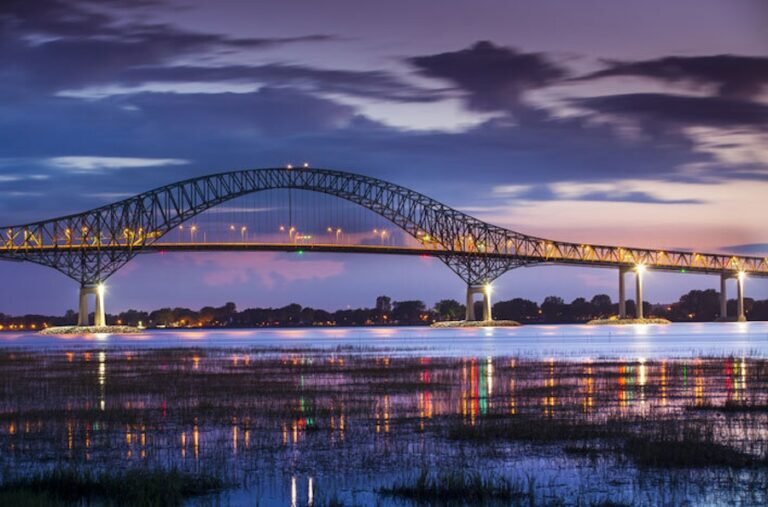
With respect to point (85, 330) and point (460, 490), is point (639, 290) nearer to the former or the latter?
point (85, 330)

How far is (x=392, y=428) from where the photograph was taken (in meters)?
20.7

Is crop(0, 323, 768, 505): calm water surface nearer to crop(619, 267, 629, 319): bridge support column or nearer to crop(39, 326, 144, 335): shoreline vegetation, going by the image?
crop(39, 326, 144, 335): shoreline vegetation

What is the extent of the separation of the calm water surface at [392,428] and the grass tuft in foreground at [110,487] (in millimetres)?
480

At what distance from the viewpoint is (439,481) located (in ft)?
48.3

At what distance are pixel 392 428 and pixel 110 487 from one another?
7.36 m

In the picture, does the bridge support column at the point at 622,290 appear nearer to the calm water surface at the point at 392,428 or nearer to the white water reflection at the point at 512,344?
the white water reflection at the point at 512,344

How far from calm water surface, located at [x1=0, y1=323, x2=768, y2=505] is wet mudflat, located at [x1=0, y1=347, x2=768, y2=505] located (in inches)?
1.9

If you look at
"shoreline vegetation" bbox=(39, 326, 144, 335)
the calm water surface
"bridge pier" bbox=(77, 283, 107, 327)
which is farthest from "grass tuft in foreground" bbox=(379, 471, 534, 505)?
"bridge pier" bbox=(77, 283, 107, 327)

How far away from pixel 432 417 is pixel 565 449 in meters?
5.07

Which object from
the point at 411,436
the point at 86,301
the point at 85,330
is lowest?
the point at 411,436

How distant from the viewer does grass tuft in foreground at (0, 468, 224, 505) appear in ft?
45.3

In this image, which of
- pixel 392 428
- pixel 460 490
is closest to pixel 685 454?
pixel 460 490

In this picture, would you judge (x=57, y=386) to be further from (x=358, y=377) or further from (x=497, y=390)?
(x=497, y=390)

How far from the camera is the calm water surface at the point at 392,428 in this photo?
49.3 ft
